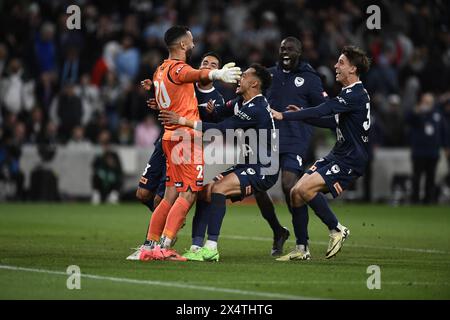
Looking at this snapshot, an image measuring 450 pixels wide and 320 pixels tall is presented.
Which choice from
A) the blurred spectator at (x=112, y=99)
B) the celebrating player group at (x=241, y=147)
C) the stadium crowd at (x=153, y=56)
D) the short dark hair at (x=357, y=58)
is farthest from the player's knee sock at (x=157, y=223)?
the blurred spectator at (x=112, y=99)

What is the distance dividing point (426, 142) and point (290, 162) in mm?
12224

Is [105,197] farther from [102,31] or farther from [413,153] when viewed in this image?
[413,153]

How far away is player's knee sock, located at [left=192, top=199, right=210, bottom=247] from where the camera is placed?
41.8ft

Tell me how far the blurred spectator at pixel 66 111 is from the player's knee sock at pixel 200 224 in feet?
43.1

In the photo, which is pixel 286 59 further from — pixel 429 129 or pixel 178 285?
pixel 429 129

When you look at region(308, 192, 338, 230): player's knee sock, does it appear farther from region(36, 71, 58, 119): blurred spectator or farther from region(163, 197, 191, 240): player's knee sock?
region(36, 71, 58, 119): blurred spectator

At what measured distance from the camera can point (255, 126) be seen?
500 inches

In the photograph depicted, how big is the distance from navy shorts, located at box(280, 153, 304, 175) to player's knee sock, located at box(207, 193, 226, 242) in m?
1.35

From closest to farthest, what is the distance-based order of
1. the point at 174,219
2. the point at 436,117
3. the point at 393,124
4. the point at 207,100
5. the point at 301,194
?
the point at 174,219 → the point at 301,194 → the point at 207,100 → the point at 436,117 → the point at 393,124

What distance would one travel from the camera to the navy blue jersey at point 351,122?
1280 cm

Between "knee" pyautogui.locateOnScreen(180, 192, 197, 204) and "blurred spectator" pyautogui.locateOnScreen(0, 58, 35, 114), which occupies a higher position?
"blurred spectator" pyautogui.locateOnScreen(0, 58, 35, 114)

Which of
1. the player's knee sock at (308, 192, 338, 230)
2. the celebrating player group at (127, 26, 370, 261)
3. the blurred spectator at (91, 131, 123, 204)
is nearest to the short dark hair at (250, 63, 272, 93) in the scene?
the celebrating player group at (127, 26, 370, 261)

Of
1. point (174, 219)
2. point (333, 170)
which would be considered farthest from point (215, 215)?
point (333, 170)

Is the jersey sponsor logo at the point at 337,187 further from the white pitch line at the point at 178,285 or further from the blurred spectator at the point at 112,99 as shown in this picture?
the blurred spectator at the point at 112,99
